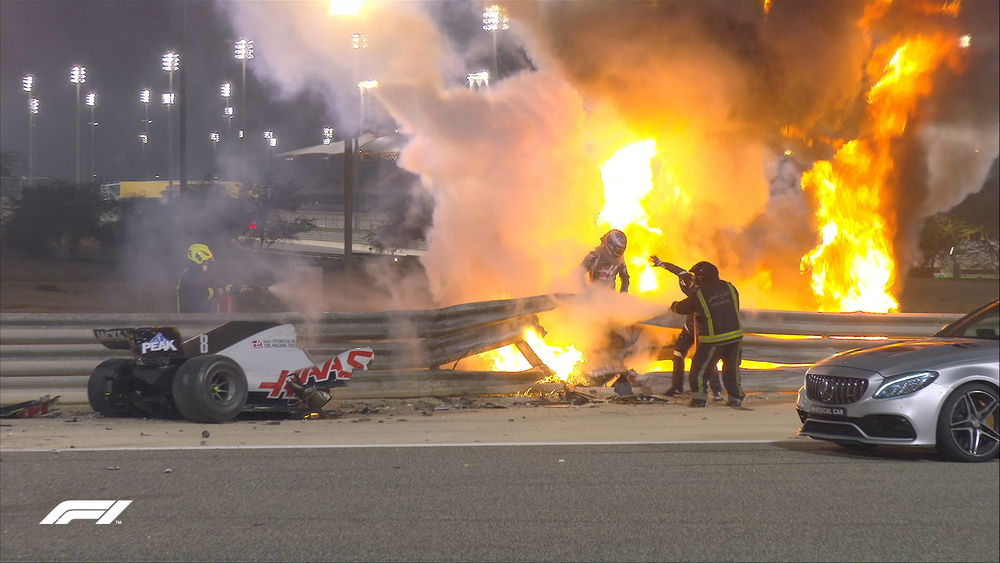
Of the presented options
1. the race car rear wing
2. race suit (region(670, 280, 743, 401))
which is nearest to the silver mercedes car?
race suit (region(670, 280, 743, 401))

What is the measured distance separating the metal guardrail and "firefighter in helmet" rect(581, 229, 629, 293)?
1.24 metres

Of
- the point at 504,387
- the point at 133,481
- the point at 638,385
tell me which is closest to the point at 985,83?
the point at 638,385

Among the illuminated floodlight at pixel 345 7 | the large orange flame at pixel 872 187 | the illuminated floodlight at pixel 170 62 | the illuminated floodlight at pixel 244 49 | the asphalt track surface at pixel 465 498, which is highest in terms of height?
the illuminated floodlight at pixel 170 62

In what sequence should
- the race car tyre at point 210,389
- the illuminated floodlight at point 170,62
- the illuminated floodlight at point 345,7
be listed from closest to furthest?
the race car tyre at point 210,389
the illuminated floodlight at point 345,7
the illuminated floodlight at point 170,62

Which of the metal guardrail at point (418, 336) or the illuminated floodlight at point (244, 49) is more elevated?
the illuminated floodlight at point (244, 49)

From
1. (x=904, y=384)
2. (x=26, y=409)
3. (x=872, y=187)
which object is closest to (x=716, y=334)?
(x=904, y=384)

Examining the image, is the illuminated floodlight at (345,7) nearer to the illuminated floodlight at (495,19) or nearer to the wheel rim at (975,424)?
the illuminated floodlight at (495,19)

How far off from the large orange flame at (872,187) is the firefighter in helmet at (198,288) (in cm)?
915

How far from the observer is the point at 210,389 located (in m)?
8.24

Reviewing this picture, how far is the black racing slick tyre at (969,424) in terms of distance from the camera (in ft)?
20.3

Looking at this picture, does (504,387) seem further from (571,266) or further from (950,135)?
(950,135)

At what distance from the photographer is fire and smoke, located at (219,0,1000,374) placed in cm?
1443

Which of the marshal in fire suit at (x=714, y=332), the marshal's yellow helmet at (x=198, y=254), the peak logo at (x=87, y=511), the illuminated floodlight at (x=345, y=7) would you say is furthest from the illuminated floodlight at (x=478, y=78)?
the peak logo at (x=87, y=511)

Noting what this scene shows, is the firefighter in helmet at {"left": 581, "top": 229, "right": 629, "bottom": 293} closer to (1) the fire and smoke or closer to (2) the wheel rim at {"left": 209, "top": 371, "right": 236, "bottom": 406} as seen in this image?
(1) the fire and smoke
